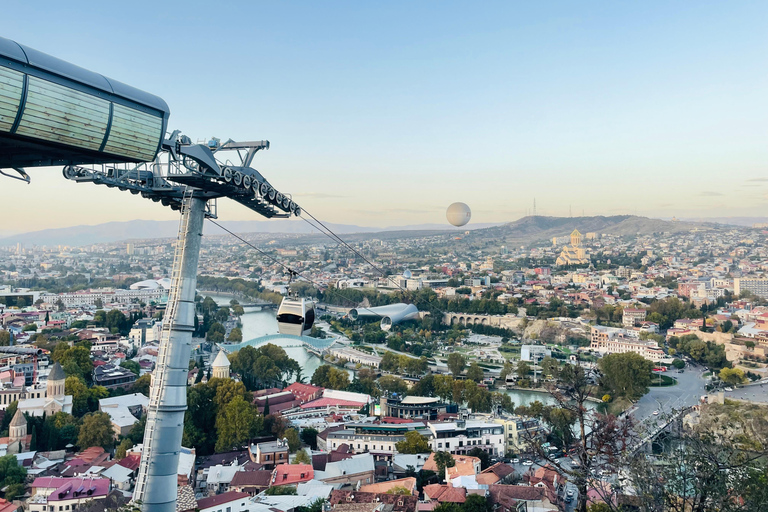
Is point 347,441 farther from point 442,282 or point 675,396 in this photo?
point 442,282

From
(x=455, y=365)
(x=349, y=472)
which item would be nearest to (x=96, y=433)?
(x=349, y=472)

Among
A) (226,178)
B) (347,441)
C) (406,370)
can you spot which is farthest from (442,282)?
(226,178)

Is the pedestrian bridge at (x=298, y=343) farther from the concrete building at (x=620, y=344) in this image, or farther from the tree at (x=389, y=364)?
the concrete building at (x=620, y=344)

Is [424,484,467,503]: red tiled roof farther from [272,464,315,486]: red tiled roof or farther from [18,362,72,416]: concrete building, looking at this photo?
[18,362,72,416]: concrete building

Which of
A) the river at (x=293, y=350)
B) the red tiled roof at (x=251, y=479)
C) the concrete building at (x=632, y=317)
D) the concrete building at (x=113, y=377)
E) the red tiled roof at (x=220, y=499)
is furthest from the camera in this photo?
the concrete building at (x=632, y=317)

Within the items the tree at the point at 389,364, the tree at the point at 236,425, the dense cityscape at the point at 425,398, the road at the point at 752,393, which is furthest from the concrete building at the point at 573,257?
the tree at the point at 236,425

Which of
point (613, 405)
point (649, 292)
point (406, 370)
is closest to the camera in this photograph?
point (613, 405)

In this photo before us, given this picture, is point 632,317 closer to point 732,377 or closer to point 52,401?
point 732,377

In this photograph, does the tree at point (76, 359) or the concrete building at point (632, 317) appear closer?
the tree at point (76, 359)
